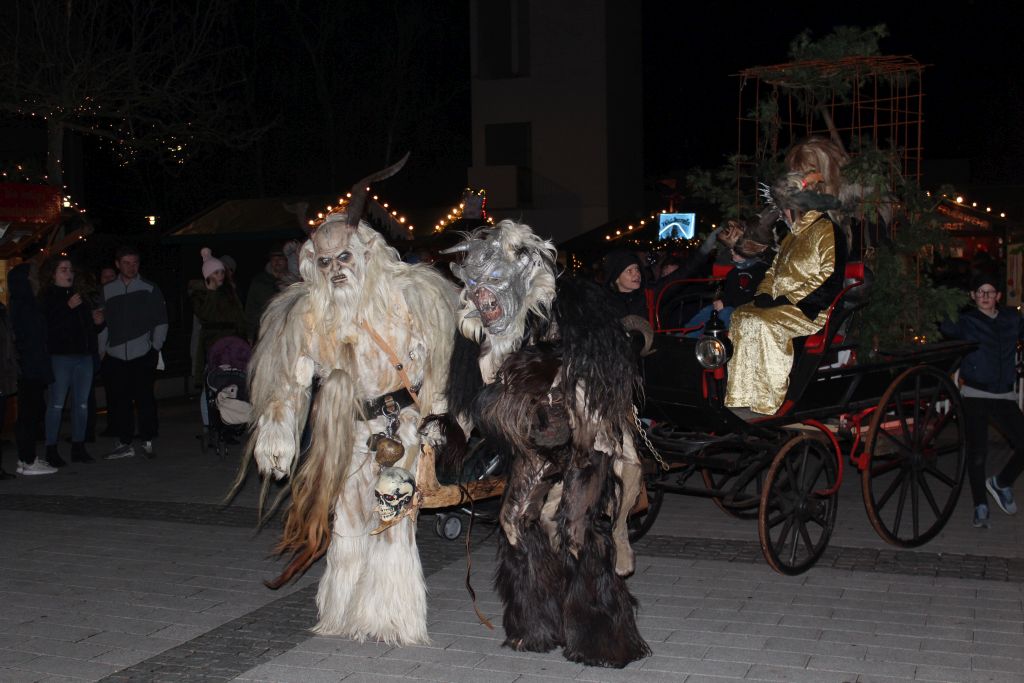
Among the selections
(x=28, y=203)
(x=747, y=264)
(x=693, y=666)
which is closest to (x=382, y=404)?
(x=693, y=666)

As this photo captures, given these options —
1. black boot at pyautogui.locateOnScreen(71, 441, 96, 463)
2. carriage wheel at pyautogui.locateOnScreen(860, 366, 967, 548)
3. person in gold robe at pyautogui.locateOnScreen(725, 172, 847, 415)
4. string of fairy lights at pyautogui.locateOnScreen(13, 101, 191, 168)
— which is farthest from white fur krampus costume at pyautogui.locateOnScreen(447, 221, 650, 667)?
string of fairy lights at pyautogui.locateOnScreen(13, 101, 191, 168)

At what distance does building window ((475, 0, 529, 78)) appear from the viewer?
3147cm

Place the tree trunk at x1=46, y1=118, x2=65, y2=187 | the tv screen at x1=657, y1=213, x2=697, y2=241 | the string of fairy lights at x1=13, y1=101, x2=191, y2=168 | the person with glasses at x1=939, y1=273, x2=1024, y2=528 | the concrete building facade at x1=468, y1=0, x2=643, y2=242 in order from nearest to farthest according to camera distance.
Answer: the person with glasses at x1=939, y1=273, x2=1024, y2=528 → the string of fairy lights at x1=13, y1=101, x2=191, y2=168 → the tree trunk at x1=46, y1=118, x2=65, y2=187 → the tv screen at x1=657, y1=213, x2=697, y2=241 → the concrete building facade at x1=468, y1=0, x2=643, y2=242

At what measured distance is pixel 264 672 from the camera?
5027 millimetres

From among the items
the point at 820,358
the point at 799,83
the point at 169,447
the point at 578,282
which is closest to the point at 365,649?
the point at 578,282

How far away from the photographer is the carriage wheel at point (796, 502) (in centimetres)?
632

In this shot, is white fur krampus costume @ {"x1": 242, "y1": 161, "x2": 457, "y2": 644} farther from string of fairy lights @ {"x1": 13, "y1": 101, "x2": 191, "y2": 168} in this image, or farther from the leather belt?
string of fairy lights @ {"x1": 13, "y1": 101, "x2": 191, "y2": 168}

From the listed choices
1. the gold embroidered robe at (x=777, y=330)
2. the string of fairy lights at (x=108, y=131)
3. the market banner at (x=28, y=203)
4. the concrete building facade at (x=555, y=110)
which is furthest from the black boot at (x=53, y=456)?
the concrete building facade at (x=555, y=110)

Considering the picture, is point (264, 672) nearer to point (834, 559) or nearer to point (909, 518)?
point (834, 559)

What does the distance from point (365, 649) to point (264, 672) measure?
511 mm

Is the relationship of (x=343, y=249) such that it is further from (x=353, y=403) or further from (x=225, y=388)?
(x=225, y=388)

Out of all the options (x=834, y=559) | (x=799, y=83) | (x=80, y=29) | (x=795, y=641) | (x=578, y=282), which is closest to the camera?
(x=578, y=282)

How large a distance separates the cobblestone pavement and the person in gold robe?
110 centimetres

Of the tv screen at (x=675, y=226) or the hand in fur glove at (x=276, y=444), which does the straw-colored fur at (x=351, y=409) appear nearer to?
the hand in fur glove at (x=276, y=444)
